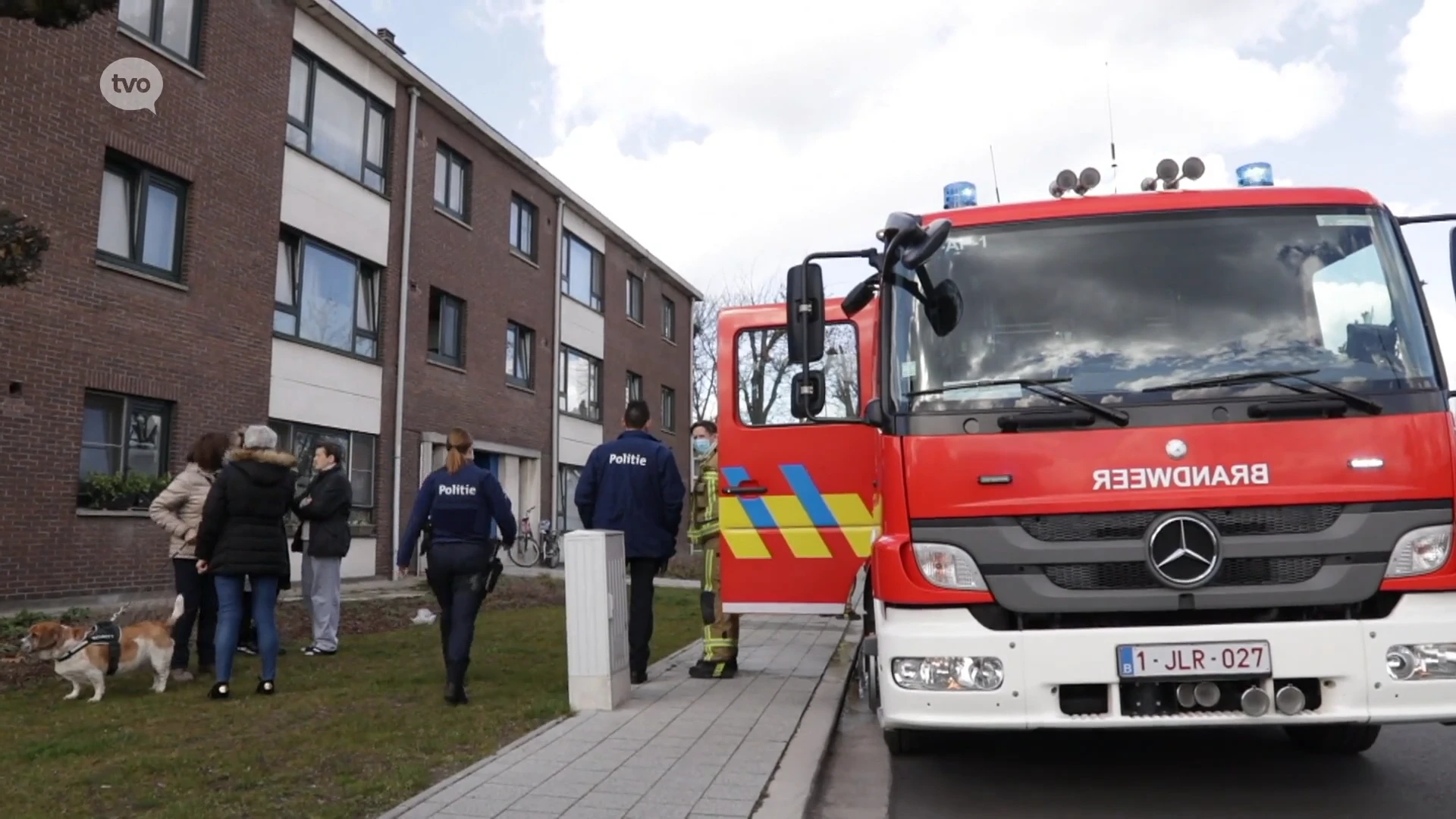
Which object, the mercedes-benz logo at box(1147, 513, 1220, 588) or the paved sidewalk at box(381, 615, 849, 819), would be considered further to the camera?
the paved sidewalk at box(381, 615, 849, 819)

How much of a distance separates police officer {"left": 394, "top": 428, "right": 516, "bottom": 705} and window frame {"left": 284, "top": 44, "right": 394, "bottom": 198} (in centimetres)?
1137

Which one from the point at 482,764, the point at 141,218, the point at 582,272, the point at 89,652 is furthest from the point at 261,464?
the point at 582,272

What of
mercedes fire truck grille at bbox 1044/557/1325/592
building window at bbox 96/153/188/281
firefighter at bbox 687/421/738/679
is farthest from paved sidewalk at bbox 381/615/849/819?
building window at bbox 96/153/188/281

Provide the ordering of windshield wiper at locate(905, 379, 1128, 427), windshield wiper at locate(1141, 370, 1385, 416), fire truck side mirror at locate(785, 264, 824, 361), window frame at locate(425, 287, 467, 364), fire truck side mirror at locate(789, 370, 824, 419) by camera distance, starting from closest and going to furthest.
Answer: windshield wiper at locate(1141, 370, 1385, 416) → windshield wiper at locate(905, 379, 1128, 427) → fire truck side mirror at locate(785, 264, 824, 361) → fire truck side mirror at locate(789, 370, 824, 419) → window frame at locate(425, 287, 467, 364)

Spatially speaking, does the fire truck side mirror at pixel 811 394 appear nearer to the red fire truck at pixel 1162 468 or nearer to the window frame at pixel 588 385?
the red fire truck at pixel 1162 468

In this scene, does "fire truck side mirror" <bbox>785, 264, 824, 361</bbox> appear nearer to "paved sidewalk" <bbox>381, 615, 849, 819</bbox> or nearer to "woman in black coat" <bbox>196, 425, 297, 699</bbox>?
"paved sidewalk" <bbox>381, 615, 849, 819</bbox>

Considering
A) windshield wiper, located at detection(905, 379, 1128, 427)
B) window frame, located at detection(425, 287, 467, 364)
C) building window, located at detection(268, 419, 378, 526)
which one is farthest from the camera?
window frame, located at detection(425, 287, 467, 364)

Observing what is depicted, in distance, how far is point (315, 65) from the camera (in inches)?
704

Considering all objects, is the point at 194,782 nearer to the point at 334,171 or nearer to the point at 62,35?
the point at 62,35

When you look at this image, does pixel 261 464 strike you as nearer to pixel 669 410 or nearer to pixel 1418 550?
pixel 1418 550

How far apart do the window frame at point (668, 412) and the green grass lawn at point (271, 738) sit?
25285 millimetres

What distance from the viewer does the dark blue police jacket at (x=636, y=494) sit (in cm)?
788

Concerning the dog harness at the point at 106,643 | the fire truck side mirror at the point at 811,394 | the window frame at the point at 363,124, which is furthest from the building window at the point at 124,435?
the fire truck side mirror at the point at 811,394

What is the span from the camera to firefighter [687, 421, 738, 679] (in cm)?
830
